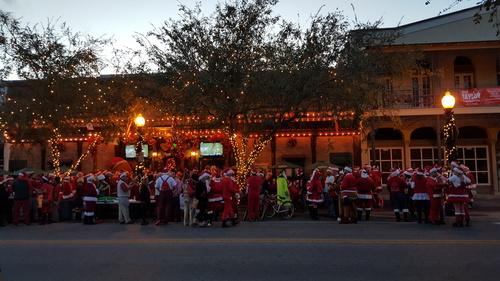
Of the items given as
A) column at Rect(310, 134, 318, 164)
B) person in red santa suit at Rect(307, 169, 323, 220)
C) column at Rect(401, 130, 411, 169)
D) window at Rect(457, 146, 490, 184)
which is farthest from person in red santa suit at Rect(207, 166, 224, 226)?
window at Rect(457, 146, 490, 184)

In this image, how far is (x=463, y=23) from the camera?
1080 inches

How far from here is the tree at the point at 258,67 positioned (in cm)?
1789

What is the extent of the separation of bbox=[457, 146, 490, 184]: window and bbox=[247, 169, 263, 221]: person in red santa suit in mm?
15076

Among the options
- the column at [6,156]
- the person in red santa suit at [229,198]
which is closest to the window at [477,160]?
the person in red santa suit at [229,198]

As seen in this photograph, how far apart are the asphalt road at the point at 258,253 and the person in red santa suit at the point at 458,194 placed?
525mm

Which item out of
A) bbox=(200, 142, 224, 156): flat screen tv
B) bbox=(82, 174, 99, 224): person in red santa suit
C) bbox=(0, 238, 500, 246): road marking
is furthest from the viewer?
bbox=(200, 142, 224, 156): flat screen tv

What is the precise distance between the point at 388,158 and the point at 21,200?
62.2ft

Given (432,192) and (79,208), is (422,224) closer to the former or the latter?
(432,192)

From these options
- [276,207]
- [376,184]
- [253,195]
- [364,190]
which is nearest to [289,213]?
[276,207]

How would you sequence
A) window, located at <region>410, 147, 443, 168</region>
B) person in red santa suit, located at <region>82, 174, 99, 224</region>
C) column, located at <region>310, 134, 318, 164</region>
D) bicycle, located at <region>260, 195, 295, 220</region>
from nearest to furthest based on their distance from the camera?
person in red santa suit, located at <region>82, 174, 99, 224</region> → bicycle, located at <region>260, 195, 295, 220</region> → window, located at <region>410, 147, 443, 168</region> → column, located at <region>310, 134, 318, 164</region>

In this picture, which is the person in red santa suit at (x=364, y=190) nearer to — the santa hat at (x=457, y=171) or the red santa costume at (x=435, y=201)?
the red santa costume at (x=435, y=201)

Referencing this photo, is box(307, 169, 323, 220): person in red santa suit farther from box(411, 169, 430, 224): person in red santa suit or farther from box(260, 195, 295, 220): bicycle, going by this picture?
box(411, 169, 430, 224): person in red santa suit

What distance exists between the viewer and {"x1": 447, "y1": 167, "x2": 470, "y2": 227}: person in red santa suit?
14.5 metres

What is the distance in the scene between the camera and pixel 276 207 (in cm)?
1819
